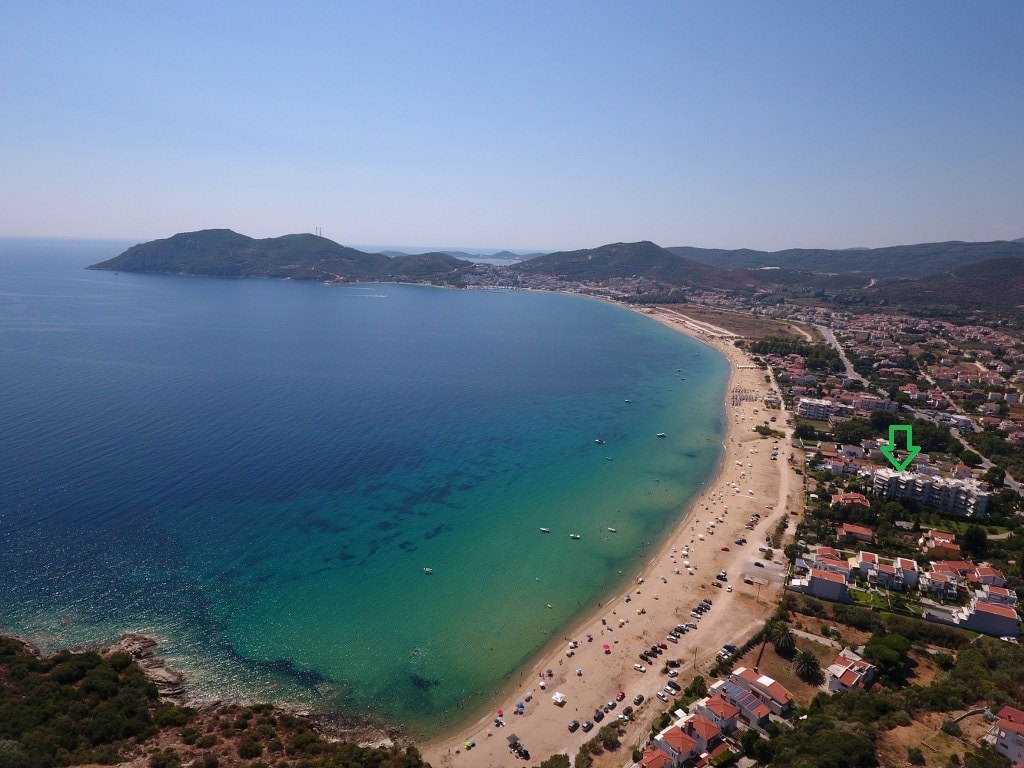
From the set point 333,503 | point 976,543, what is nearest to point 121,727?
point 333,503

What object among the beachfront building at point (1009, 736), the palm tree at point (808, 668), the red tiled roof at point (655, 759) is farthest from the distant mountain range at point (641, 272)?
the red tiled roof at point (655, 759)

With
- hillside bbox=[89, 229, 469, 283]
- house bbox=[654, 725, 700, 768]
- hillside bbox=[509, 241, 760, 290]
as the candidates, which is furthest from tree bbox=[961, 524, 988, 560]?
hillside bbox=[89, 229, 469, 283]

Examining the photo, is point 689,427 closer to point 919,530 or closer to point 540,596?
point 919,530

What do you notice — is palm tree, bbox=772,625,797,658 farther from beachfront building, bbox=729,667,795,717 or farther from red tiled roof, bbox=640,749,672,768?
red tiled roof, bbox=640,749,672,768

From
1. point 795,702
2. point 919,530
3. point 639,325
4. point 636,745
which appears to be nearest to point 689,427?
point 919,530

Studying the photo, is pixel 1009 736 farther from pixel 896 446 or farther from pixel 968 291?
pixel 968 291

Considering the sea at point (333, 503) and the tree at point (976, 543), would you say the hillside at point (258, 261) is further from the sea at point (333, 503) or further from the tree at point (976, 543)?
the tree at point (976, 543)
